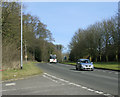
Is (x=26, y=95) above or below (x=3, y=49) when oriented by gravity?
below

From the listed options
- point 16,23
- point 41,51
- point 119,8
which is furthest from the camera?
point 41,51

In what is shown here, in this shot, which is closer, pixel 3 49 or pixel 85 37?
pixel 3 49

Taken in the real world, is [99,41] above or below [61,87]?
above

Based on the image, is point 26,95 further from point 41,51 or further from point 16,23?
point 41,51

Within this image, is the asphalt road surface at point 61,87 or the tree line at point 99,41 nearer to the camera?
the asphalt road surface at point 61,87

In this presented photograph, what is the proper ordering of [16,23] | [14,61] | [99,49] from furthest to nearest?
[99,49] < [16,23] < [14,61]

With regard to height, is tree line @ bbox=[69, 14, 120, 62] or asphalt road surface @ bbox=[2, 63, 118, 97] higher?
tree line @ bbox=[69, 14, 120, 62]

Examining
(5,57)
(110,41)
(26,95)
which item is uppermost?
(110,41)

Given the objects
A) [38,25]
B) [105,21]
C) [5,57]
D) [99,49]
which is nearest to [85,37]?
[99,49]

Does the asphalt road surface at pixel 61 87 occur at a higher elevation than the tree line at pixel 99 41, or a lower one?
lower

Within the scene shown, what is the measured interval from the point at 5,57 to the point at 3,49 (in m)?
1.05

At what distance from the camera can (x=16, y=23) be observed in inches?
1192

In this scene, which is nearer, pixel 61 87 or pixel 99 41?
pixel 61 87

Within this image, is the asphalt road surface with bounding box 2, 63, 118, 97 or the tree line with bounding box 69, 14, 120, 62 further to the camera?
the tree line with bounding box 69, 14, 120, 62
